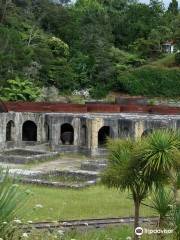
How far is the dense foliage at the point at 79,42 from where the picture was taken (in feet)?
136

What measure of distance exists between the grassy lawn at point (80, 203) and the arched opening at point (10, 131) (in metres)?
11.0

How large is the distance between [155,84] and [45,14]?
41.8ft

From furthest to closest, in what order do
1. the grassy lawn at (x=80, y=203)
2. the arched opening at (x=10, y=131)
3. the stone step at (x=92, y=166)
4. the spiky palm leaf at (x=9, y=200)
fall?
the arched opening at (x=10, y=131) → the stone step at (x=92, y=166) → the grassy lawn at (x=80, y=203) → the spiky palm leaf at (x=9, y=200)

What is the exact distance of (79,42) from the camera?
50.7m

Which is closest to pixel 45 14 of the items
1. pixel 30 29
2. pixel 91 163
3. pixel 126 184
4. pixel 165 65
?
pixel 30 29

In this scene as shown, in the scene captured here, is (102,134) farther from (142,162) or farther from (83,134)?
(142,162)

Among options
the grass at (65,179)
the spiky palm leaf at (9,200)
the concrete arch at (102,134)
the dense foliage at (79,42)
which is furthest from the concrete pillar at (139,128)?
the spiky palm leaf at (9,200)

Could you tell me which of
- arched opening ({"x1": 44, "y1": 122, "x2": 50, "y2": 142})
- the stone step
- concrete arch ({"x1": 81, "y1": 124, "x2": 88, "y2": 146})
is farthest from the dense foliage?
the stone step

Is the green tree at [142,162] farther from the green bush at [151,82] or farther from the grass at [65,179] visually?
→ the green bush at [151,82]

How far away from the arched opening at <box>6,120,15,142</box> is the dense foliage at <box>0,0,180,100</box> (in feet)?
19.8

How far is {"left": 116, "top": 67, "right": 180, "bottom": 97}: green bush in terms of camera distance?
46.5 m

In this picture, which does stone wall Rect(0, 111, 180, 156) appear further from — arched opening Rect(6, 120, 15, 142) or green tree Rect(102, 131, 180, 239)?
green tree Rect(102, 131, 180, 239)

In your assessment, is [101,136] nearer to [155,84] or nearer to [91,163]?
[91,163]

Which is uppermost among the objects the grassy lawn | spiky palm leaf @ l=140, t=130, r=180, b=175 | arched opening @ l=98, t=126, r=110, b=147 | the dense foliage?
the dense foliage
